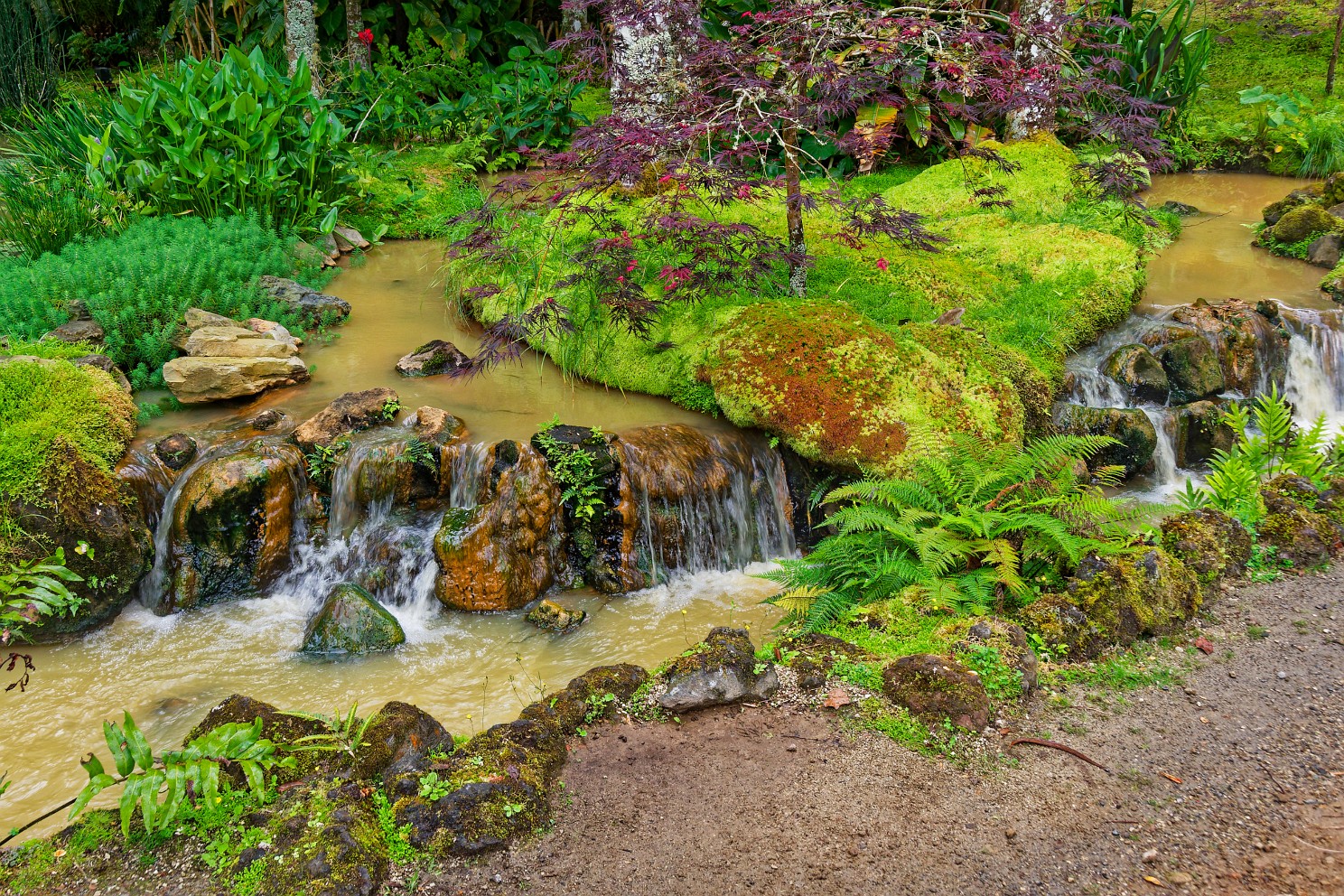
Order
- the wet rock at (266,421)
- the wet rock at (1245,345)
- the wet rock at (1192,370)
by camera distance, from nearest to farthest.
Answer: the wet rock at (266,421), the wet rock at (1192,370), the wet rock at (1245,345)

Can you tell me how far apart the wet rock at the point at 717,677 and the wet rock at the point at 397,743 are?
1.03 m

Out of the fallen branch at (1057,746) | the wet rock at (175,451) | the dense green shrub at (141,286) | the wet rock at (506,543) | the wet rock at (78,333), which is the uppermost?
the dense green shrub at (141,286)

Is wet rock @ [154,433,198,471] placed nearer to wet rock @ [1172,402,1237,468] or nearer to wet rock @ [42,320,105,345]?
wet rock @ [42,320,105,345]

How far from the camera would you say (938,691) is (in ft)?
13.3

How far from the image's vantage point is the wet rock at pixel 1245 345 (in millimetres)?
8258

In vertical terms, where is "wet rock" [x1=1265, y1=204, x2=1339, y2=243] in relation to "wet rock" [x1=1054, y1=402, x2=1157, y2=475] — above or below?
above

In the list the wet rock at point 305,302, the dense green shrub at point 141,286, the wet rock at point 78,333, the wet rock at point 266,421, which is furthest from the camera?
the wet rock at point 305,302

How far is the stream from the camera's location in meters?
5.30

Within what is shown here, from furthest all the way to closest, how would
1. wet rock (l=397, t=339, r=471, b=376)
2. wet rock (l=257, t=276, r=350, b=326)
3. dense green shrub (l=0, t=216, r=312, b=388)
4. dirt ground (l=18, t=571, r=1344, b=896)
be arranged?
wet rock (l=257, t=276, r=350, b=326) → wet rock (l=397, t=339, r=471, b=376) → dense green shrub (l=0, t=216, r=312, b=388) → dirt ground (l=18, t=571, r=1344, b=896)

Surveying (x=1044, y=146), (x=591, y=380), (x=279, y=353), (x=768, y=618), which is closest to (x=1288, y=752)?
(x=768, y=618)

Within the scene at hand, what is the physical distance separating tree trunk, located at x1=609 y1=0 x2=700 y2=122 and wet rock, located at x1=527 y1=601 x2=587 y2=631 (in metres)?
3.74

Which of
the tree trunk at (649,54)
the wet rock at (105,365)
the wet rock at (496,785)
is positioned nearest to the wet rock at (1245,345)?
the tree trunk at (649,54)

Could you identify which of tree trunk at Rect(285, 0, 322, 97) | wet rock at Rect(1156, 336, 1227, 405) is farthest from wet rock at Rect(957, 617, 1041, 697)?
tree trunk at Rect(285, 0, 322, 97)

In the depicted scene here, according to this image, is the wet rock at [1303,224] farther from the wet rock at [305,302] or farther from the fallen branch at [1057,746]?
the wet rock at [305,302]
